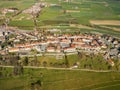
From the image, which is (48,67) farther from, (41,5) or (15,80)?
(41,5)

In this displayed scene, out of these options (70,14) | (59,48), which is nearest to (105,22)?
(70,14)

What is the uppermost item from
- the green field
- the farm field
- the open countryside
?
the farm field

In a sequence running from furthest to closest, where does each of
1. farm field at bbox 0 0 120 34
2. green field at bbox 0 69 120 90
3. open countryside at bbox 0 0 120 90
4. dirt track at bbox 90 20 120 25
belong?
dirt track at bbox 90 20 120 25
farm field at bbox 0 0 120 34
open countryside at bbox 0 0 120 90
green field at bbox 0 69 120 90

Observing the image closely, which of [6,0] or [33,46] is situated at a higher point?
[6,0]

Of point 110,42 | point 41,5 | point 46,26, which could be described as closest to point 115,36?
point 110,42

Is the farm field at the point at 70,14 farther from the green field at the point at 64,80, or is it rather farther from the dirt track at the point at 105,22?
the green field at the point at 64,80

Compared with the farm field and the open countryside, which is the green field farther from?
the farm field

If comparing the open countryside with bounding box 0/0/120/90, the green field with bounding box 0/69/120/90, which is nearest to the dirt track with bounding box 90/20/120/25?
the open countryside with bounding box 0/0/120/90

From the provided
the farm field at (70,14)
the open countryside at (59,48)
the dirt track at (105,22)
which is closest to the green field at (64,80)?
the open countryside at (59,48)
